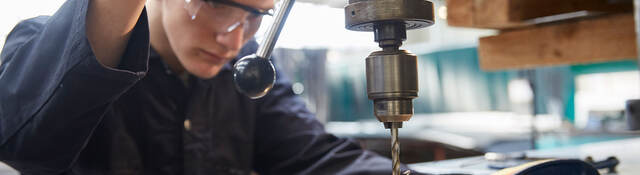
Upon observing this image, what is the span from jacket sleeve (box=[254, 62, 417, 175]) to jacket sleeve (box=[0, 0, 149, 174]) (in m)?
0.61

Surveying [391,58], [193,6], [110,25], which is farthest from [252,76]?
[193,6]

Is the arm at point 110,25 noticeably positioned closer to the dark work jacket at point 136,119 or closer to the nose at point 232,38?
the dark work jacket at point 136,119

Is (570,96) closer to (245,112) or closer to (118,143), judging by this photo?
(245,112)

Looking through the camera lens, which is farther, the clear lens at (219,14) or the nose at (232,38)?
the nose at (232,38)

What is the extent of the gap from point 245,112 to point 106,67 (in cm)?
81

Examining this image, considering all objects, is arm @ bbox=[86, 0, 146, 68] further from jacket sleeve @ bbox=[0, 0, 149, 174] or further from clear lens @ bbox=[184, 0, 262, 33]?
clear lens @ bbox=[184, 0, 262, 33]

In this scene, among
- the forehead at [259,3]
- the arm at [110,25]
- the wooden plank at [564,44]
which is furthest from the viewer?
the wooden plank at [564,44]

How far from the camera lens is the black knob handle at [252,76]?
459 mm

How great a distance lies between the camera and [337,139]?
135 centimetres

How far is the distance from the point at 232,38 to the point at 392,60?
0.50 meters

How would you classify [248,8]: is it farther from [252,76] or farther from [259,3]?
[252,76]

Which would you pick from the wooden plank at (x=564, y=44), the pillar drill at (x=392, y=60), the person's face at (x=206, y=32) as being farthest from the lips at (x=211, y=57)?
the wooden plank at (x=564, y=44)

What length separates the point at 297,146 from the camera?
53.7 inches

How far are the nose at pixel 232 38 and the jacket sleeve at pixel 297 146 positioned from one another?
1.33 ft
